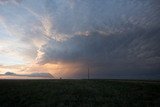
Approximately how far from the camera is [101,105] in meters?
26.1

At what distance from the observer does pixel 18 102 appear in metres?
30.5

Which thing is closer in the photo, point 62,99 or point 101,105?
point 101,105

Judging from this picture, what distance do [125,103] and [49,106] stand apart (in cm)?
1070

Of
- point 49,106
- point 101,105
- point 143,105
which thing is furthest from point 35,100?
point 143,105

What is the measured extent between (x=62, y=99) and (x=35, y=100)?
4.53 metres

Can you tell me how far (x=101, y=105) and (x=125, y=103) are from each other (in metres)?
3.58

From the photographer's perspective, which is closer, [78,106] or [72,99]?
[78,106]

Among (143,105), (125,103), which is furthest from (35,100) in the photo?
(143,105)

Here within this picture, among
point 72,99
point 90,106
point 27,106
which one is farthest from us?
point 72,99

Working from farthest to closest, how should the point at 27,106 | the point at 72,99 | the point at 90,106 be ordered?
the point at 72,99 → the point at 27,106 → the point at 90,106

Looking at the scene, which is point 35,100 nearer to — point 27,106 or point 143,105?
point 27,106

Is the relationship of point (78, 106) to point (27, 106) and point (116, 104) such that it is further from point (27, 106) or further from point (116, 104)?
point (27, 106)

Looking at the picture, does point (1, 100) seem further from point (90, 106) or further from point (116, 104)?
point (116, 104)

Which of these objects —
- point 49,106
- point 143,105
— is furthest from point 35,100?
point 143,105
